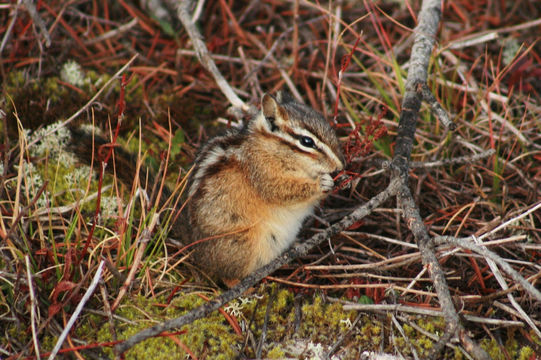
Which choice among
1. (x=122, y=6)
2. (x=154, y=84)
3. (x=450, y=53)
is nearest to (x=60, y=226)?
(x=154, y=84)

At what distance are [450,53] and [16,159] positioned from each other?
3.52m

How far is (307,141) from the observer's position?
3.12 m

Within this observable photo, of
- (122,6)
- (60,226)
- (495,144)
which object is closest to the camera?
(60,226)

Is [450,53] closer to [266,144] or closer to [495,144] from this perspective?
[495,144]

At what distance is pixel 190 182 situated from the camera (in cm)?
339

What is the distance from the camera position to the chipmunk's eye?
3117 mm

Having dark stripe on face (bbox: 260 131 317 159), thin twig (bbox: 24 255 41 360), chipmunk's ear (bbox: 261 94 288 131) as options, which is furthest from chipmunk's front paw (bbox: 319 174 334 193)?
thin twig (bbox: 24 255 41 360)

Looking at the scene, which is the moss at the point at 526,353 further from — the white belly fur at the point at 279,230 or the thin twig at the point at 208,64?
the thin twig at the point at 208,64

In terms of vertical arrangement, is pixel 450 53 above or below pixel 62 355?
above

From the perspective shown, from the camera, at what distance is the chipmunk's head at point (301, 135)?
10.2 feet

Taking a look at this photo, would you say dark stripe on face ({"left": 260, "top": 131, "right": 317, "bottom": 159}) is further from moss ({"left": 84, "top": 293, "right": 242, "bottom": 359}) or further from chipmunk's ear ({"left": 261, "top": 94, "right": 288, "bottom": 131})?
moss ({"left": 84, "top": 293, "right": 242, "bottom": 359})

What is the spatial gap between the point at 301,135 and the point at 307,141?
51 millimetres

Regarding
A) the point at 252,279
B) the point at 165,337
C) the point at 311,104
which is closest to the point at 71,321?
the point at 165,337

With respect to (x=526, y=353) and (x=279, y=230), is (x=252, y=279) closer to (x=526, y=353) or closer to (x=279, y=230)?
(x=279, y=230)
